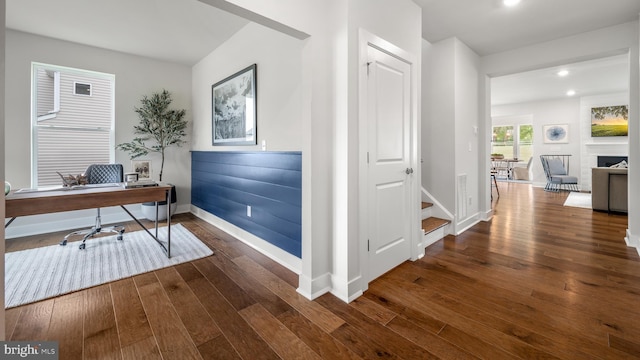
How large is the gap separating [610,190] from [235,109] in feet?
21.0

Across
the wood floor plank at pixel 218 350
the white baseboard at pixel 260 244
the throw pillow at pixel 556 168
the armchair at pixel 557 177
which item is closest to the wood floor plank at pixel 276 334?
the wood floor plank at pixel 218 350

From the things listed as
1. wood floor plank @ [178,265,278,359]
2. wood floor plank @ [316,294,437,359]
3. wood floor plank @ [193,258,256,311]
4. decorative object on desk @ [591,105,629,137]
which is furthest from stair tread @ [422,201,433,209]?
decorative object on desk @ [591,105,629,137]

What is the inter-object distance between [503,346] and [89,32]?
526 cm

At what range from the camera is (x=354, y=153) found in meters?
2.05

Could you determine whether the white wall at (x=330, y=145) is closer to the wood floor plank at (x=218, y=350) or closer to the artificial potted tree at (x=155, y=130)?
the wood floor plank at (x=218, y=350)

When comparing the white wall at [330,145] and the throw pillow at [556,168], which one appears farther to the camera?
the throw pillow at [556,168]

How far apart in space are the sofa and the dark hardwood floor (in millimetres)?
2712

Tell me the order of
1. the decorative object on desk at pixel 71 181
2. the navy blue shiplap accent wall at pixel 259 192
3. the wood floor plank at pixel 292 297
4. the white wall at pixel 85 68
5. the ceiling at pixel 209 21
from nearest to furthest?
the wood floor plank at pixel 292 297 < the navy blue shiplap accent wall at pixel 259 192 < the decorative object on desk at pixel 71 181 < the ceiling at pixel 209 21 < the white wall at pixel 85 68

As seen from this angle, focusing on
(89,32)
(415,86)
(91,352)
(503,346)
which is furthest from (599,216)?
(89,32)

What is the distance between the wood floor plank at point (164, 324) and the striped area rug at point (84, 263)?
41cm

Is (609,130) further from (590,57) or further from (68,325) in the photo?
(68,325)

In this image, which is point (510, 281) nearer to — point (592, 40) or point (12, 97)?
point (592, 40)

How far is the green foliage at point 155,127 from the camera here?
4293mm

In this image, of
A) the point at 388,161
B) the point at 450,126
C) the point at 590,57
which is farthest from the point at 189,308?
the point at 590,57
